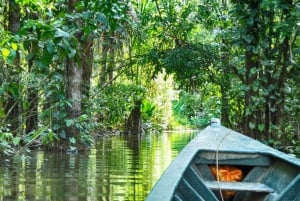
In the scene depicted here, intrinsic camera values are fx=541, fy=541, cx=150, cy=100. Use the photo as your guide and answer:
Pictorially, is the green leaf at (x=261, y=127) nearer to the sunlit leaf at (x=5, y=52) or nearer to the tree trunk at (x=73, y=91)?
the tree trunk at (x=73, y=91)

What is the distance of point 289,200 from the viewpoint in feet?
11.4

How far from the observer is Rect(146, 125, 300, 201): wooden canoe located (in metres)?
3.49

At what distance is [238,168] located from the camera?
463 centimetres

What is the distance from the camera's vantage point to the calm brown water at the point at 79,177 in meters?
5.48

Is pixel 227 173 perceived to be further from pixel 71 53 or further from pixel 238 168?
pixel 71 53

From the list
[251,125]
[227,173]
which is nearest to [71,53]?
[227,173]

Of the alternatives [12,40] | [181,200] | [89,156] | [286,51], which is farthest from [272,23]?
[181,200]

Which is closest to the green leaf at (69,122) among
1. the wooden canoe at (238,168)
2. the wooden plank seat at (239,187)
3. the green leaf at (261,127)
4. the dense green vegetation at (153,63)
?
the dense green vegetation at (153,63)

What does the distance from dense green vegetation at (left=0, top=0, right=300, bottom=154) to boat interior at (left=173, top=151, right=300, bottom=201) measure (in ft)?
4.03

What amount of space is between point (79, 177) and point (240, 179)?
288 centimetres

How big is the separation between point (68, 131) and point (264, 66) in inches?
163

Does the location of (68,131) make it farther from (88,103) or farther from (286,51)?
(286,51)

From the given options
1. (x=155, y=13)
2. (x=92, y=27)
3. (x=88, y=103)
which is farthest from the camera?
(x=155, y=13)

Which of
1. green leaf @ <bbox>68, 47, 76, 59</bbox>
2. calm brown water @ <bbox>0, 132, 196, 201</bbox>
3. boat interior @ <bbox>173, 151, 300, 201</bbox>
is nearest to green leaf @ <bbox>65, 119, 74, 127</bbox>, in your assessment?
calm brown water @ <bbox>0, 132, 196, 201</bbox>
